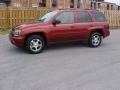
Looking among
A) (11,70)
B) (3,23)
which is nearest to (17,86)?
(11,70)

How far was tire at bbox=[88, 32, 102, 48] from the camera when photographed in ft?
39.4

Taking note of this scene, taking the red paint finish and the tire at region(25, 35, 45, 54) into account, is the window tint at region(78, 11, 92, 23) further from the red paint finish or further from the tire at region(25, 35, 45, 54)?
the tire at region(25, 35, 45, 54)

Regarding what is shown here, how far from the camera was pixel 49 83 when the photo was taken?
6.82 meters

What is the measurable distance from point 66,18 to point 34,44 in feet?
6.00

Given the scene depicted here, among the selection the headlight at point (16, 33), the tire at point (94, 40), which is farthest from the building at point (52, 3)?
the headlight at point (16, 33)

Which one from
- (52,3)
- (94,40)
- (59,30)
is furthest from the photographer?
(52,3)

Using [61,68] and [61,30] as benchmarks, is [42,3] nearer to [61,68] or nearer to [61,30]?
[61,30]

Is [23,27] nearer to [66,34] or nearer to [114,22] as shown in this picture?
→ [66,34]

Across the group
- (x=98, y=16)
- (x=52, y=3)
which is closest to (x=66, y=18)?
(x=98, y=16)

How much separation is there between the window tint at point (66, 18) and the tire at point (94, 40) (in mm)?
1227

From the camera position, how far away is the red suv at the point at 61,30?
414 inches

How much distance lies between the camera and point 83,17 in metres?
11.9

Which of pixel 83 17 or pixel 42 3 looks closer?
pixel 83 17

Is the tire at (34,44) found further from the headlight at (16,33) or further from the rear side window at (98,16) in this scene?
the rear side window at (98,16)
